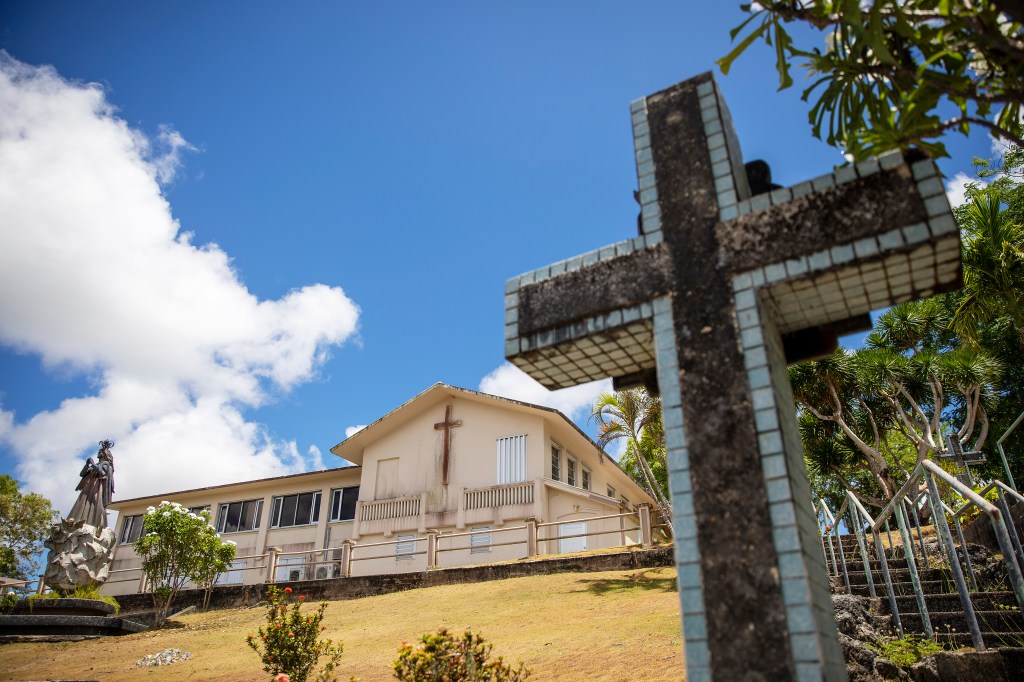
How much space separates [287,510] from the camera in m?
31.4

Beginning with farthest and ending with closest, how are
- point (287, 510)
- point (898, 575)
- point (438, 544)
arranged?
point (287, 510) → point (438, 544) → point (898, 575)

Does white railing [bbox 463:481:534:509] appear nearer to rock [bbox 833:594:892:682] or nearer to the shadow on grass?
the shadow on grass

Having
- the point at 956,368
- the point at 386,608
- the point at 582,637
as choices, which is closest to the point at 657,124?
the point at 582,637

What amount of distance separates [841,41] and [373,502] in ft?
83.1

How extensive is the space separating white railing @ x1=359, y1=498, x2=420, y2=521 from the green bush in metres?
21.3

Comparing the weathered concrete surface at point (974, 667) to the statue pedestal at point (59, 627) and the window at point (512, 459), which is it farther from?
the window at point (512, 459)

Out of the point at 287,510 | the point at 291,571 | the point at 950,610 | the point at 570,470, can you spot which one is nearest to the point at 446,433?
the point at 570,470

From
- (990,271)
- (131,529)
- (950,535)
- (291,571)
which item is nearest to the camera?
(950,535)

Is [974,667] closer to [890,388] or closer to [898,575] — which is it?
[898,575]

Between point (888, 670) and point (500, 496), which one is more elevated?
point (500, 496)

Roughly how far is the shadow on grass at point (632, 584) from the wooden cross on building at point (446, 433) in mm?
11015

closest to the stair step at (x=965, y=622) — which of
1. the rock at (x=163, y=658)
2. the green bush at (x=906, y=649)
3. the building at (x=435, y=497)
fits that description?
the green bush at (x=906, y=649)

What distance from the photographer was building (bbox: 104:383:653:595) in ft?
79.3

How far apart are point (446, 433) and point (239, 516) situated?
492 inches
